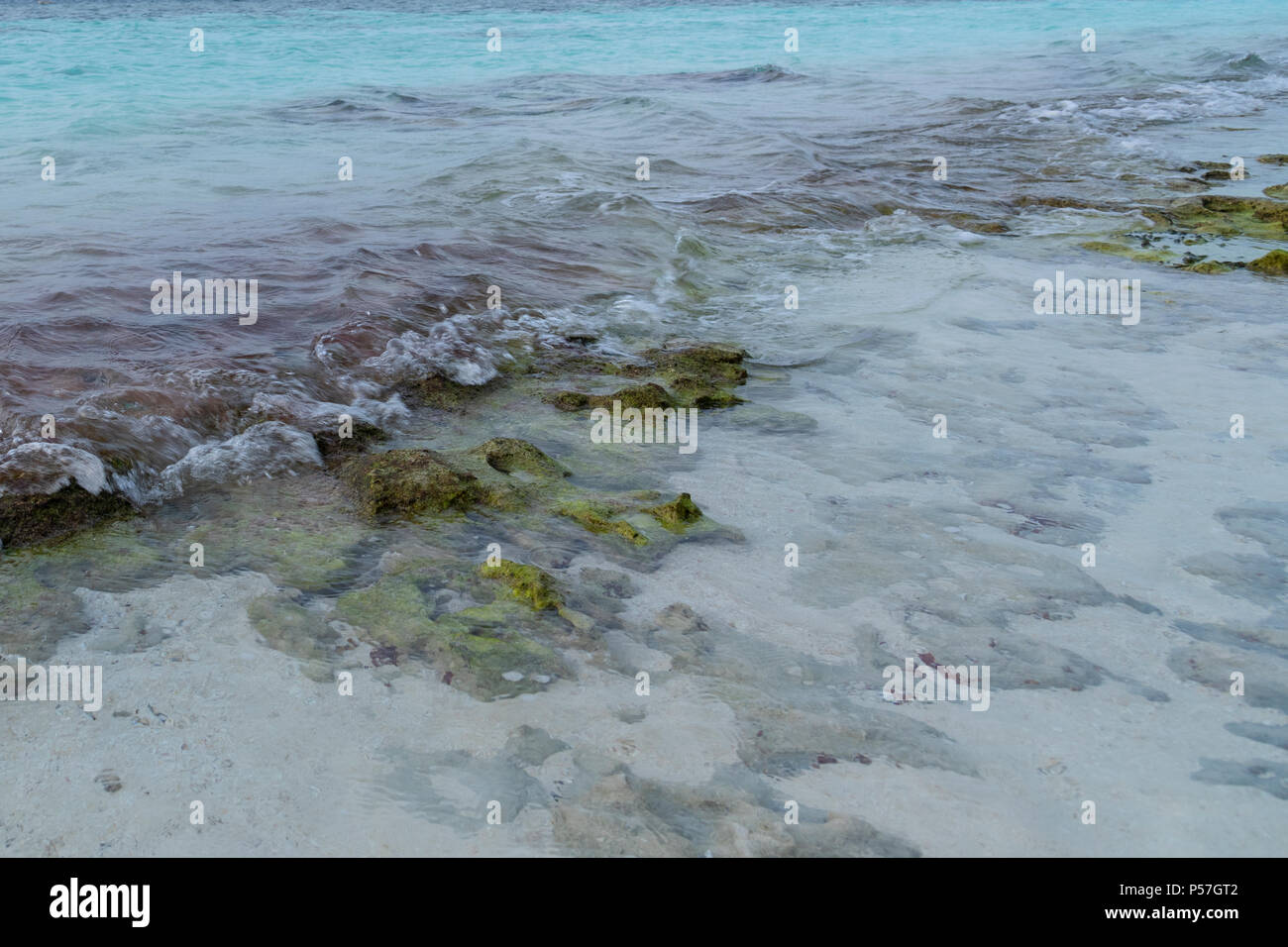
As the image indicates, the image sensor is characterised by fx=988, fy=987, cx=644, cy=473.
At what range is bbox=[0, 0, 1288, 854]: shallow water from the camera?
2.98 m

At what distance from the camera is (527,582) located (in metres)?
4.01

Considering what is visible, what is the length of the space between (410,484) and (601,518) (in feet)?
3.08

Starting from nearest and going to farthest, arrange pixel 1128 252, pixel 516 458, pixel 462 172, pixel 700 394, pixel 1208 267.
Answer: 1. pixel 516 458
2. pixel 700 394
3. pixel 1208 267
4. pixel 1128 252
5. pixel 462 172

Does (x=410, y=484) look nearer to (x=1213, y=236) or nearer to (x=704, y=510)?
(x=704, y=510)

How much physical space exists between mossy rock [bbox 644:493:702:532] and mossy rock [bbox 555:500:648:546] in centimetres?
14

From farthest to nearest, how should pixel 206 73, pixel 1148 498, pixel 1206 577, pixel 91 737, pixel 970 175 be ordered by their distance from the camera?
pixel 206 73 → pixel 970 175 → pixel 1148 498 → pixel 1206 577 → pixel 91 737

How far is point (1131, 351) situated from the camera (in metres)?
6.75

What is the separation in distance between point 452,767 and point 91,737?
3.76ft

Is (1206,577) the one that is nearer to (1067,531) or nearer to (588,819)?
(1067,531)

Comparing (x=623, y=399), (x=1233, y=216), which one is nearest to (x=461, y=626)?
(x=623, y=399)

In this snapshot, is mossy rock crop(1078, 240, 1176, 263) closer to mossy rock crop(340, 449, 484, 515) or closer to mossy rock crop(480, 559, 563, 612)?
mossy rock crop(340, 449, 484, 515)

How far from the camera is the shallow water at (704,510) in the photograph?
2.98 m

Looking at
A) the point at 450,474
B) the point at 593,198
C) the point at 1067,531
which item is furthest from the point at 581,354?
the point at 593,198

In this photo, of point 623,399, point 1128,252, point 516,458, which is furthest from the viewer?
point 1128,252
